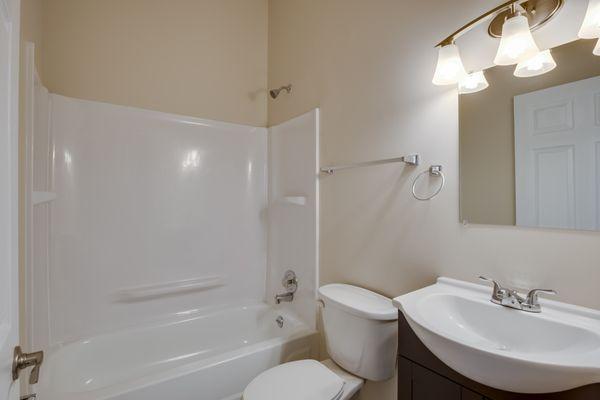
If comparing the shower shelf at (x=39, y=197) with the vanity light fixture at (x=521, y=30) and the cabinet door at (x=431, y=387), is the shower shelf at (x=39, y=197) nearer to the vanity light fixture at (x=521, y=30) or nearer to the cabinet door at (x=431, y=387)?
the cabinet door at (x=431, y=387)

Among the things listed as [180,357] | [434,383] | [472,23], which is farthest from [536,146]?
[180,357]

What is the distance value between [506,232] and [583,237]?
0.64 ft

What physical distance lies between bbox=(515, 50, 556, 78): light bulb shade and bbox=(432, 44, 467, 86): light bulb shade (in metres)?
0.19

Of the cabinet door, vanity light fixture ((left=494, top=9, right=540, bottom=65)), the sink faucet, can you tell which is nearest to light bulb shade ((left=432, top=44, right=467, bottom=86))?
vanity light fixture ((left=494, top=9, right=540, bottom=65))

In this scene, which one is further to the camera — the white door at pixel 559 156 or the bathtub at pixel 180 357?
the bathtub at pixel 180 357

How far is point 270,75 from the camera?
2457 mm

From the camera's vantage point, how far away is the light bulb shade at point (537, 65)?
0.92m

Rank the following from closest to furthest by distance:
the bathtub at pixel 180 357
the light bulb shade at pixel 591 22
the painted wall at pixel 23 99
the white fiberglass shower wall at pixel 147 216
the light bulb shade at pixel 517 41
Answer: the light bulb shade at pixel 591 22 → the light bulb shade at pixel 517 41 → the painted wall at pixel 23 99 → the bathtub at pixel 180 357 → the white fiberglass shower wall at pixel 147 216

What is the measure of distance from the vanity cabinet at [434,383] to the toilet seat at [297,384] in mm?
336

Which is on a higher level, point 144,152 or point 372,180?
point 144,152

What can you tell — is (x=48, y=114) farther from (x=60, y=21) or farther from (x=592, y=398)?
(x=592, y=398)

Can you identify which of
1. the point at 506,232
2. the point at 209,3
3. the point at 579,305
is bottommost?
the point at 579,305
